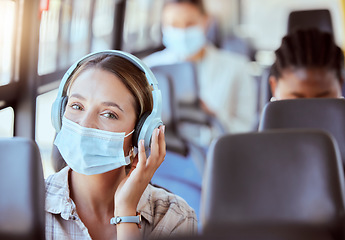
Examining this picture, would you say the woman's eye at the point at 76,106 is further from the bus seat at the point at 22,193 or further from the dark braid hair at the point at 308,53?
the dark braid hair at the point at 308,53

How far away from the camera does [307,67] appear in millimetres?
2754

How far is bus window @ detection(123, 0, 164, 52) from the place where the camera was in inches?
112

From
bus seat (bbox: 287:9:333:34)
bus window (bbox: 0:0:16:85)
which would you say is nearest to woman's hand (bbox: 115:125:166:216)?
bus window (bbox: 0:0:16:85)

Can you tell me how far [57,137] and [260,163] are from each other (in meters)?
0.64

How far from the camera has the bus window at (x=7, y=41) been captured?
189cm

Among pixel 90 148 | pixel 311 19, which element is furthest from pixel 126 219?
pixel 311 19

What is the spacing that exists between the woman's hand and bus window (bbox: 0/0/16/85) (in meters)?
0.69

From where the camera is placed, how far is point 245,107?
5.47 m

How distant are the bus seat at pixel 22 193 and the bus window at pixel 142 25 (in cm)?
123

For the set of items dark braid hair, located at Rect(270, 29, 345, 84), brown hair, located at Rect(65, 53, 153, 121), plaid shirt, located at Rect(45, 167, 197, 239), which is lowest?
plaid shirt, located at Rect(45, 167, 197, 239)

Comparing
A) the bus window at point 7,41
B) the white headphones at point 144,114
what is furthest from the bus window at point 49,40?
the white headphones at point 144,114

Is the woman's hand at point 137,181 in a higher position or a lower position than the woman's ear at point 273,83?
lower

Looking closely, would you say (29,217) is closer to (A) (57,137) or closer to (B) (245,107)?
(A) (57,137)

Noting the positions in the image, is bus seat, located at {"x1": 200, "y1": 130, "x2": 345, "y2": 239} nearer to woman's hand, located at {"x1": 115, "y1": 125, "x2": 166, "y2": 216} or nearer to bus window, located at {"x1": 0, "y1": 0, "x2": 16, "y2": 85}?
woman's hand, located at {"x1": 115, "y1": 125, "x2": 166, "y2": 216}
